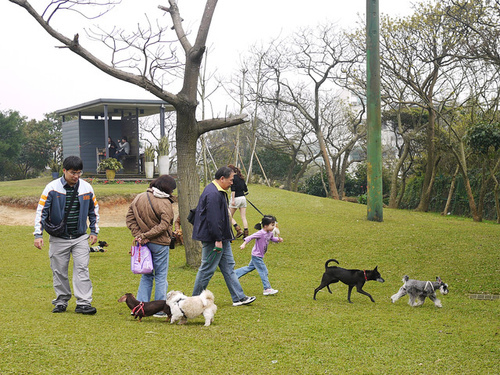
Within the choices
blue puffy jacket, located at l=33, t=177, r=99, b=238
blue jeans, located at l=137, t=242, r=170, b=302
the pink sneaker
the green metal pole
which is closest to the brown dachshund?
blue jeans, located at l=137, t=242, r=170, b=302

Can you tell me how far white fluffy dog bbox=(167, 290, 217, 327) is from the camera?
571 centimetres

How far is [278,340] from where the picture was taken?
17.3 feet

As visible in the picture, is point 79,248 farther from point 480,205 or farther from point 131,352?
point 480,205

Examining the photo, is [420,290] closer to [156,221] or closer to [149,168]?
[156,221]

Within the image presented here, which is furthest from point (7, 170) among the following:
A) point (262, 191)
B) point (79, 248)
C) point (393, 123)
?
point (79, 248)

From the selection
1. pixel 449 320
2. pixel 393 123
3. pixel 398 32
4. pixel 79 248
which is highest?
pixel 398 32

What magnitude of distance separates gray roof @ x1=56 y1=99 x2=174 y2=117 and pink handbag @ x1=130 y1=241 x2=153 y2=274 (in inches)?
765

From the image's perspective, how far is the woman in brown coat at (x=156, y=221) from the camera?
6031mm

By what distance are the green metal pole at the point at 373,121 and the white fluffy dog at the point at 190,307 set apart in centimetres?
1015

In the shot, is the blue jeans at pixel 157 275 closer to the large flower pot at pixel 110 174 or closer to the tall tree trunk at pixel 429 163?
the tall tree trunk at pixel 429 163

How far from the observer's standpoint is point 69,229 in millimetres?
6094

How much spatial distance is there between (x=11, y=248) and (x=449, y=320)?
9.85m

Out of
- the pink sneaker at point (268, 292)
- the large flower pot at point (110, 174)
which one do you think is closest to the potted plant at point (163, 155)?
the large flower pot at point (110, 174)

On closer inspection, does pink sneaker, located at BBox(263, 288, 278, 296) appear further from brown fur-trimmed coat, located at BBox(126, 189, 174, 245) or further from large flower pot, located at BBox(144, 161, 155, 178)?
large flower pot, located at BBox(144, 161, 155, 178)
